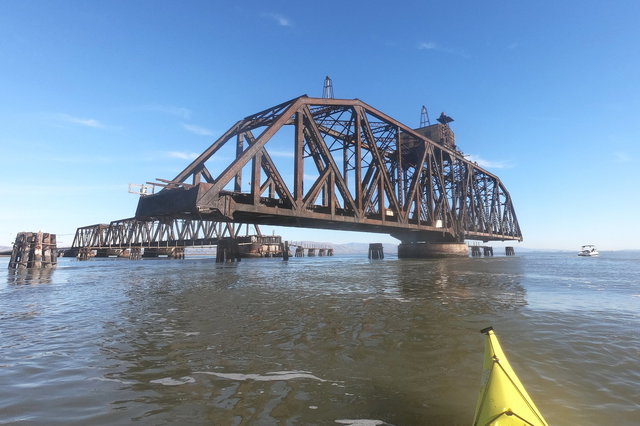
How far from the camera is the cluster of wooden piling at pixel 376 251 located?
65.4 meters

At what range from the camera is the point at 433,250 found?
173 feet

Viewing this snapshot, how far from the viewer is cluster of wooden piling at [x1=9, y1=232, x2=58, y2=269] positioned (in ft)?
112

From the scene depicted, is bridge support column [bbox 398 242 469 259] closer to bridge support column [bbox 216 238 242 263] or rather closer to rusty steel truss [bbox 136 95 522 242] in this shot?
rusty steel truss [bbox 136 95 522 242]

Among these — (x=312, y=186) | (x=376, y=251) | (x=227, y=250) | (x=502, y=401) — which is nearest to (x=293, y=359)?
(x=502, y=401)

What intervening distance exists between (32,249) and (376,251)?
54.4m

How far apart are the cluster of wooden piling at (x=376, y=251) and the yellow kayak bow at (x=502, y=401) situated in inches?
2494

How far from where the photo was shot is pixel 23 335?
7.33 meters

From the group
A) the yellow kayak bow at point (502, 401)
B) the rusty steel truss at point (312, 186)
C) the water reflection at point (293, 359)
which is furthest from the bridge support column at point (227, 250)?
the yellow kayak bow at point (502, 401)

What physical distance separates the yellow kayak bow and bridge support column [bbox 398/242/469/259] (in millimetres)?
52940

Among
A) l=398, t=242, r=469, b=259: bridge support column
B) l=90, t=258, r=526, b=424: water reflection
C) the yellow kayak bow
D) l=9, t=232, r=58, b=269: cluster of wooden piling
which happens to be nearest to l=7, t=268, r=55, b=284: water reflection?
l=9, t=232, r=58, b=269: cluster of wooden piling

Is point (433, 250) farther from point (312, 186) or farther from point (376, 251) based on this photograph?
point (312, 186)

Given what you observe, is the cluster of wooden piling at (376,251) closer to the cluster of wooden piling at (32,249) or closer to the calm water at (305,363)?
the cluster of wooden piling at (32,249)

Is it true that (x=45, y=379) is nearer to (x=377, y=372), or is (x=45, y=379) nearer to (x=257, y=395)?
(x=257, y=395)

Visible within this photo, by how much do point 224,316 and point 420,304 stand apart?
21.9ft
